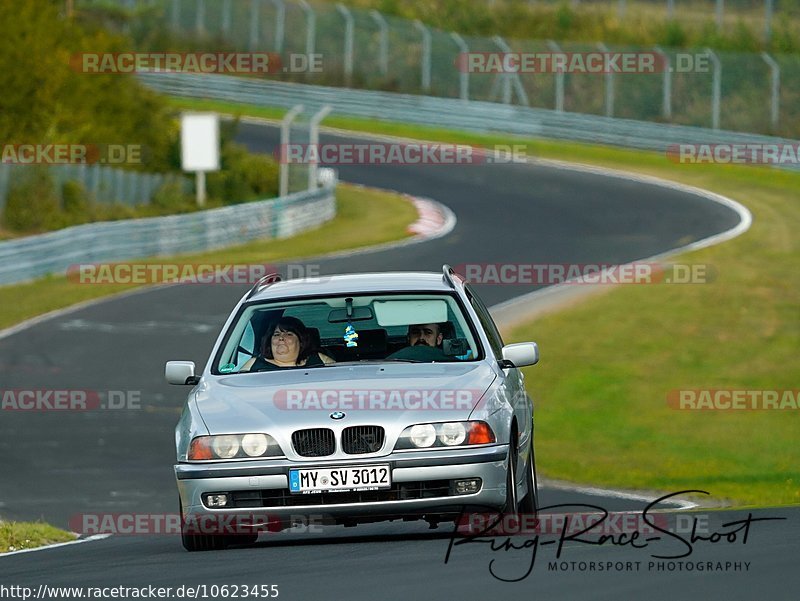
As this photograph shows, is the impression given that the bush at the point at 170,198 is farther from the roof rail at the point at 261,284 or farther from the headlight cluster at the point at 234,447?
the headlight cluster at the point at 234,447

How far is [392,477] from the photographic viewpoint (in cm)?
788

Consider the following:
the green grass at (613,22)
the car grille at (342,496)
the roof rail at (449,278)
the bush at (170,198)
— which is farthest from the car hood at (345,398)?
the green grass at (613,22)

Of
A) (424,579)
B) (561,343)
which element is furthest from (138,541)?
(561,343)

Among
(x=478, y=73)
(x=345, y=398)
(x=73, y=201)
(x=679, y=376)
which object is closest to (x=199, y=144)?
(x=73, y=201)

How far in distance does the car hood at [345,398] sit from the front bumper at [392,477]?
0.18 m

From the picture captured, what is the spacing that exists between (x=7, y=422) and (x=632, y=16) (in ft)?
161

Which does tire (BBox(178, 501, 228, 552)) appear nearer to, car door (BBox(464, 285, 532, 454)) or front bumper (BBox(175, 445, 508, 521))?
front bumper (BBox(175, 445, 508, 521))

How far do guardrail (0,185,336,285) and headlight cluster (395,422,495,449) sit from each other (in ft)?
63.7

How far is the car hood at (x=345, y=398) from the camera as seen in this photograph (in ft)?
26.2

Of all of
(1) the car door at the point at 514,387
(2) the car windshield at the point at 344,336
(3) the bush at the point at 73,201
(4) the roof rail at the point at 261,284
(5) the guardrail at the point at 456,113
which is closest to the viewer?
(1) the car door at the point at 514,387

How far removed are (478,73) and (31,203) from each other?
21638 millimetres

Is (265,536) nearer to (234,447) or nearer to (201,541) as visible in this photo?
(201,541)

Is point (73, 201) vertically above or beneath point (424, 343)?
beneath

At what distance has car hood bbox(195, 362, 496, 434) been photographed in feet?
26.2
